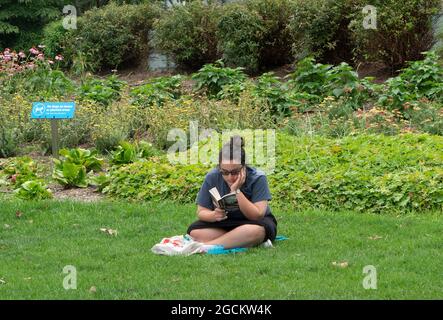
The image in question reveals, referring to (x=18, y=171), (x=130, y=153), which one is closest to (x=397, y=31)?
(x=130, y=153)

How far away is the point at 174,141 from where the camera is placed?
10.9m

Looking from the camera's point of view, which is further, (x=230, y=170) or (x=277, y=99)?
(x=277, y=99)

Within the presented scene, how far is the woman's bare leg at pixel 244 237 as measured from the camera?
21.4 feet

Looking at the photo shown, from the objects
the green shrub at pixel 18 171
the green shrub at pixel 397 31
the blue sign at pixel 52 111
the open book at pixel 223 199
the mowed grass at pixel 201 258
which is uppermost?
the green shrub at pixel 397 31

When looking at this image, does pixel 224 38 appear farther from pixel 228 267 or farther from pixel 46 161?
pixel 228 267

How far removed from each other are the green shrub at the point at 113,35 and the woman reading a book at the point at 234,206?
12608 millimetres

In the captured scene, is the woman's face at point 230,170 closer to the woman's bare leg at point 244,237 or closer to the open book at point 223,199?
the open book at point 223,199

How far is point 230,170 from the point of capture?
6.44 meters

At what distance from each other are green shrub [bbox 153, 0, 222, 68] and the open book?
1133 centimetres

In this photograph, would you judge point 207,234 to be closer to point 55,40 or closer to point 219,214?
point 219,214

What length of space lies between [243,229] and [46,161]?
4.86 metres

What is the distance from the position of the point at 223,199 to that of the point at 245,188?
0.77 ft

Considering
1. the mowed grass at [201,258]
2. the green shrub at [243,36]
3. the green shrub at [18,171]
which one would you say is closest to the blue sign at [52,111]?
the green shrub at [18,171]

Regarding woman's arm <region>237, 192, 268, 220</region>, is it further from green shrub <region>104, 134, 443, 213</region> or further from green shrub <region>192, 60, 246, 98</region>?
green shrub <region>192, 60, 246, 98</region>
